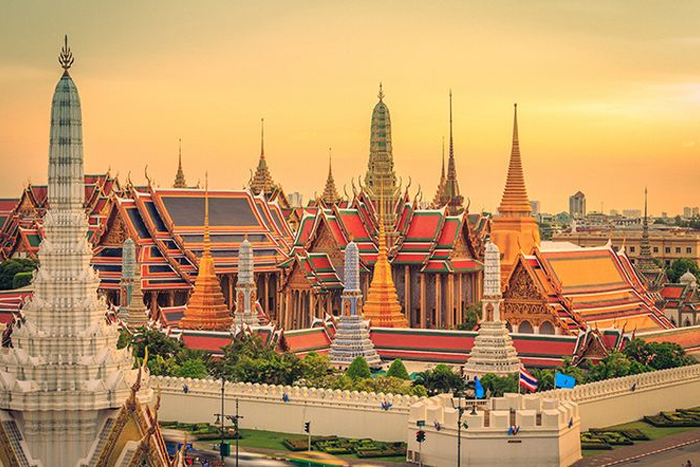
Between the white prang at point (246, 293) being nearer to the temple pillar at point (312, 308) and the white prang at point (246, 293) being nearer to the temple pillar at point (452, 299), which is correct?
the temple pillar at point (312, 308)

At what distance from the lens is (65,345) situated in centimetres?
3359

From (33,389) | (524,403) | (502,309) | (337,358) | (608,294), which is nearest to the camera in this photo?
(33,389)

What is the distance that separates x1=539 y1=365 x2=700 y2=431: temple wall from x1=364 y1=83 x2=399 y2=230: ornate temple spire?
2377cm

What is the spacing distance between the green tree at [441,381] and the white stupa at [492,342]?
6.05 ft

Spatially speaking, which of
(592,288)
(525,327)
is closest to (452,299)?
(592,288)

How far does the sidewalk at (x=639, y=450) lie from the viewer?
42812 millimetres

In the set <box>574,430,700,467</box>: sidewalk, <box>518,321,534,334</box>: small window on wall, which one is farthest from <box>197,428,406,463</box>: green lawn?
<box>518,321,534,334</box>: small window on wall

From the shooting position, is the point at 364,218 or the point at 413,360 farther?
the point at 364,218

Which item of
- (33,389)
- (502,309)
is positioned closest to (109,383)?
(33,389)

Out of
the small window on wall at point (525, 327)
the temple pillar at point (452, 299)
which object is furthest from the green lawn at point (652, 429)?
the temple pillar at point (452, 299)

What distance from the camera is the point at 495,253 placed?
5306cm

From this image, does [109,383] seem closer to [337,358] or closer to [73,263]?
[73,263]

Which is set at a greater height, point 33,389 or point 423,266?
point 423,266

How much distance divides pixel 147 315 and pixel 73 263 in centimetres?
3052
